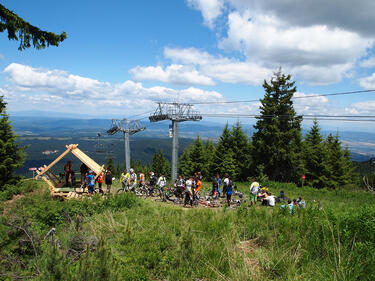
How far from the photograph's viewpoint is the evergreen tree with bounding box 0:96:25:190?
18969mm

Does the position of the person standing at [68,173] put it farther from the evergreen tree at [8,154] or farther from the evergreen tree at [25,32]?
the evergreen tree at [25,32]

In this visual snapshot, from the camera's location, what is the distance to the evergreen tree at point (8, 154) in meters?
19.0

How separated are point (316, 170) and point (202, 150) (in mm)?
21869

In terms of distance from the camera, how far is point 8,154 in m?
19.7

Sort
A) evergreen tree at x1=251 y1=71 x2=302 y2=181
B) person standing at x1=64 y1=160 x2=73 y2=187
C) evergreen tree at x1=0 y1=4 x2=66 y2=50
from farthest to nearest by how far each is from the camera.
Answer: evergreen tree at x1=251 y1=71 x2=302 y2=181, person standing at x1=64 y1=160 x2=73 y2=187, evergreen tree at x1=0 y1=4 x2=66 y2=50

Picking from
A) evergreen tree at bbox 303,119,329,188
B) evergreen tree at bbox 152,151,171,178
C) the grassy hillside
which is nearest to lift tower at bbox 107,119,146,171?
evergreen tree at bbox 303,119,329,188

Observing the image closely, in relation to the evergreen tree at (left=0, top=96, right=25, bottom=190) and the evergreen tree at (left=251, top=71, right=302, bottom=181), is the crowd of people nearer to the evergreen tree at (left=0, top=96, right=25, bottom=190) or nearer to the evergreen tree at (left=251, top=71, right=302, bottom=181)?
the evergreen tree at (left=0, top=96, right=25, bottom=190)

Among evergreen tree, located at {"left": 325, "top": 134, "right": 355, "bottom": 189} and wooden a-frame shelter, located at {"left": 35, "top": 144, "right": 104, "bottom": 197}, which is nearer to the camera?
wooden a-frame shelter, located at {"left": 35, "top": 144, "right": 104, "bottom": 197}

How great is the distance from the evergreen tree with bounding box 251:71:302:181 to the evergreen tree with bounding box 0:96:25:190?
87.8ft

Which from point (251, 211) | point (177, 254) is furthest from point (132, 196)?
point (177, 254)

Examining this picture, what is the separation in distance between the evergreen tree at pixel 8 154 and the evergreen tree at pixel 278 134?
1054 inches

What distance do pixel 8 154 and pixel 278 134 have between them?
2939cm

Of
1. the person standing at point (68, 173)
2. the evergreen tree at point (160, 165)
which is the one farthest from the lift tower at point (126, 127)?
the evergreen tree at point (160, 165)

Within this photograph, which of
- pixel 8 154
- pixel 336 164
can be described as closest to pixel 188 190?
pixel 8 154
